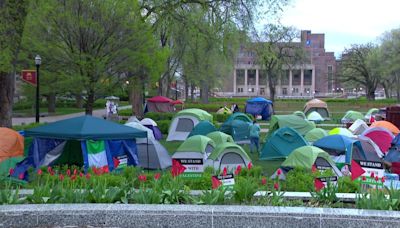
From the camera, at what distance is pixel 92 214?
577 centimetres

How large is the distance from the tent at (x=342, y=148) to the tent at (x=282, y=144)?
1374mm

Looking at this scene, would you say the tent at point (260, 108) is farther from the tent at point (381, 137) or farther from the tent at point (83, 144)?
the tent at point (83, 144)

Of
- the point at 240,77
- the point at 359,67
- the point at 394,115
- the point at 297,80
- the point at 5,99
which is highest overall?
the point at 240,77

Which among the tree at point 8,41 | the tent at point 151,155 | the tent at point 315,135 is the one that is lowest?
the tent at point 151,155

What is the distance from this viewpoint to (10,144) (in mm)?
13125

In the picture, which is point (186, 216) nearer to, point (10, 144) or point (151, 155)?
point (151, 155)

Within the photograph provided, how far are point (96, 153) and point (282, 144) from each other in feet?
22.2

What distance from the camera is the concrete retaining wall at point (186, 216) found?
5.57 metres

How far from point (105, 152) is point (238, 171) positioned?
4.06m

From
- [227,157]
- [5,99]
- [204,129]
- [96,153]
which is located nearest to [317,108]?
[204,129]

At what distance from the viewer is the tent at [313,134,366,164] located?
41.9ft

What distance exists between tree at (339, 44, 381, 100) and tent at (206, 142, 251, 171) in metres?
58.6

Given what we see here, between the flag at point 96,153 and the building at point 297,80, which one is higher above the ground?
the building at point 297,80

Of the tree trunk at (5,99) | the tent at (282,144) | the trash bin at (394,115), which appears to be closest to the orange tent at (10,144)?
the tree trunk at (5,99)
